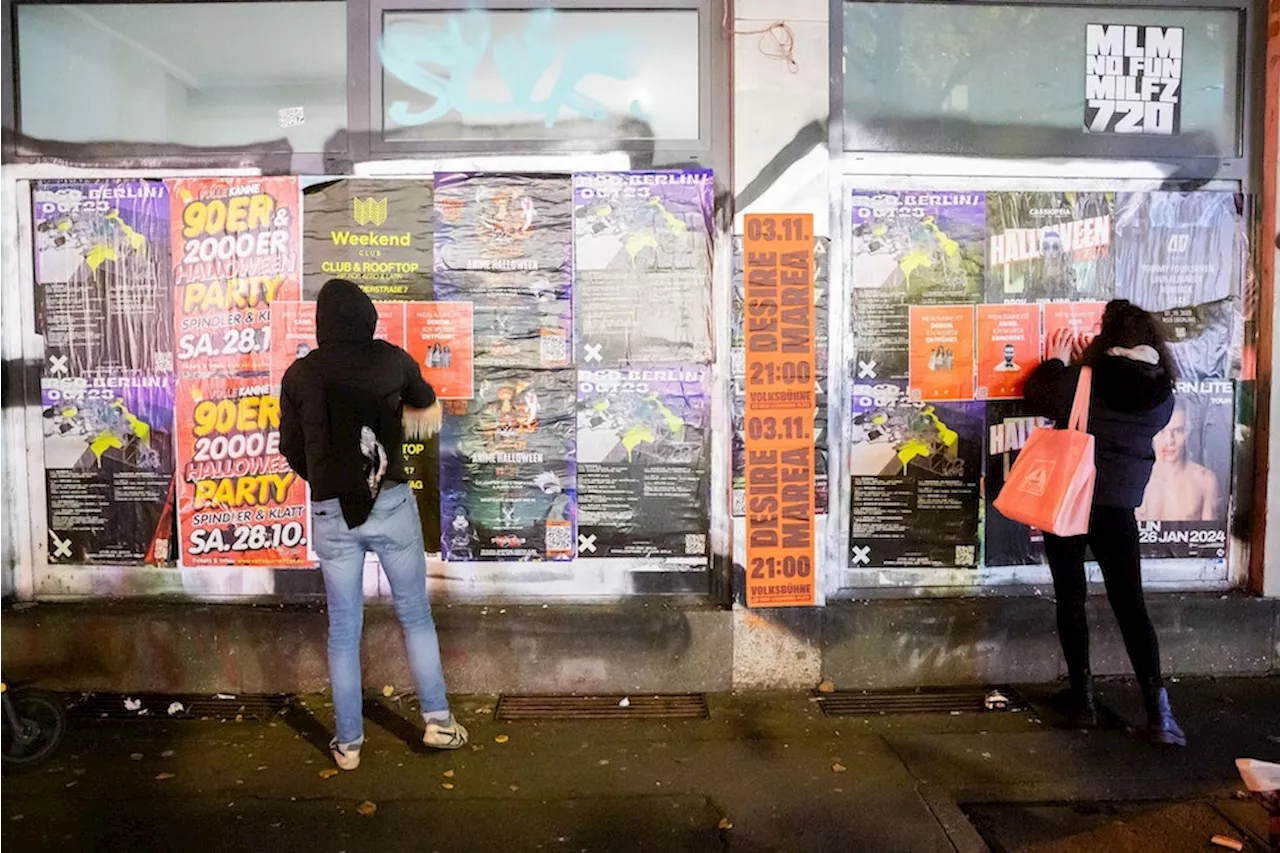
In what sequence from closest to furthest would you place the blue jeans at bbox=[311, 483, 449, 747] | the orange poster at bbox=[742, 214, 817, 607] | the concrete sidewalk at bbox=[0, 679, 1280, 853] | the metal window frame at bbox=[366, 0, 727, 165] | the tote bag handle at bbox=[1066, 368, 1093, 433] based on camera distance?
the concrete sidewalk at bbox=[0, 679, 1280, 853] < the blue jeans at bbox=[311, 483, 449, 747] < the tote bag handle at bbox=[1066, 368, 1093, 433] < the orange poster at bbox=[742, 214, 817, 607] < the metal window frame at bbox=[366, 0, 727, 165]

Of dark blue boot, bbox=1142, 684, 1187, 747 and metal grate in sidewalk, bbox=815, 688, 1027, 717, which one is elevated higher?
dark blue boot, bbox=1142, 684, 1187, 747

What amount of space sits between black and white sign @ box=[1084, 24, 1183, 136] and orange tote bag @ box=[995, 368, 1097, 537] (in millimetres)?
1880

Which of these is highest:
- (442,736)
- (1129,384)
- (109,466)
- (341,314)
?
(341,314)

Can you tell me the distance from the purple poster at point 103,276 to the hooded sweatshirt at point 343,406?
1663 mm

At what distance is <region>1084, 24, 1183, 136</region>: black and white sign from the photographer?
5.24 metres

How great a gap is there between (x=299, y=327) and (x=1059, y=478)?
399 centimetres

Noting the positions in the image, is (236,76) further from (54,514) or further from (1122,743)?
(1122,743)

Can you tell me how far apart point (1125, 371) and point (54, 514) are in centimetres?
570

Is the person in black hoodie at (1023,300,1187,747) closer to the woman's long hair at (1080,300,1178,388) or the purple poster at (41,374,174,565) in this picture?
the woman's long hair at (1080,300,1178,388)

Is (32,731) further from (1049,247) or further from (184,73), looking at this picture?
(1049,247)

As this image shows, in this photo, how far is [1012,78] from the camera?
5.24 metres

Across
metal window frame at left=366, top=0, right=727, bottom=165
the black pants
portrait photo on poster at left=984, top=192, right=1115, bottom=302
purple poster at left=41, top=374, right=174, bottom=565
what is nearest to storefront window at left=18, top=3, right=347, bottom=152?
metal window frame at left=366, top=0, right=727, bottom=165

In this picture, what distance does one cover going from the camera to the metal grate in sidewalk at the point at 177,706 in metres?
4.77

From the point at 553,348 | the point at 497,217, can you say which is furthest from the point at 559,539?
the point at 497,217
